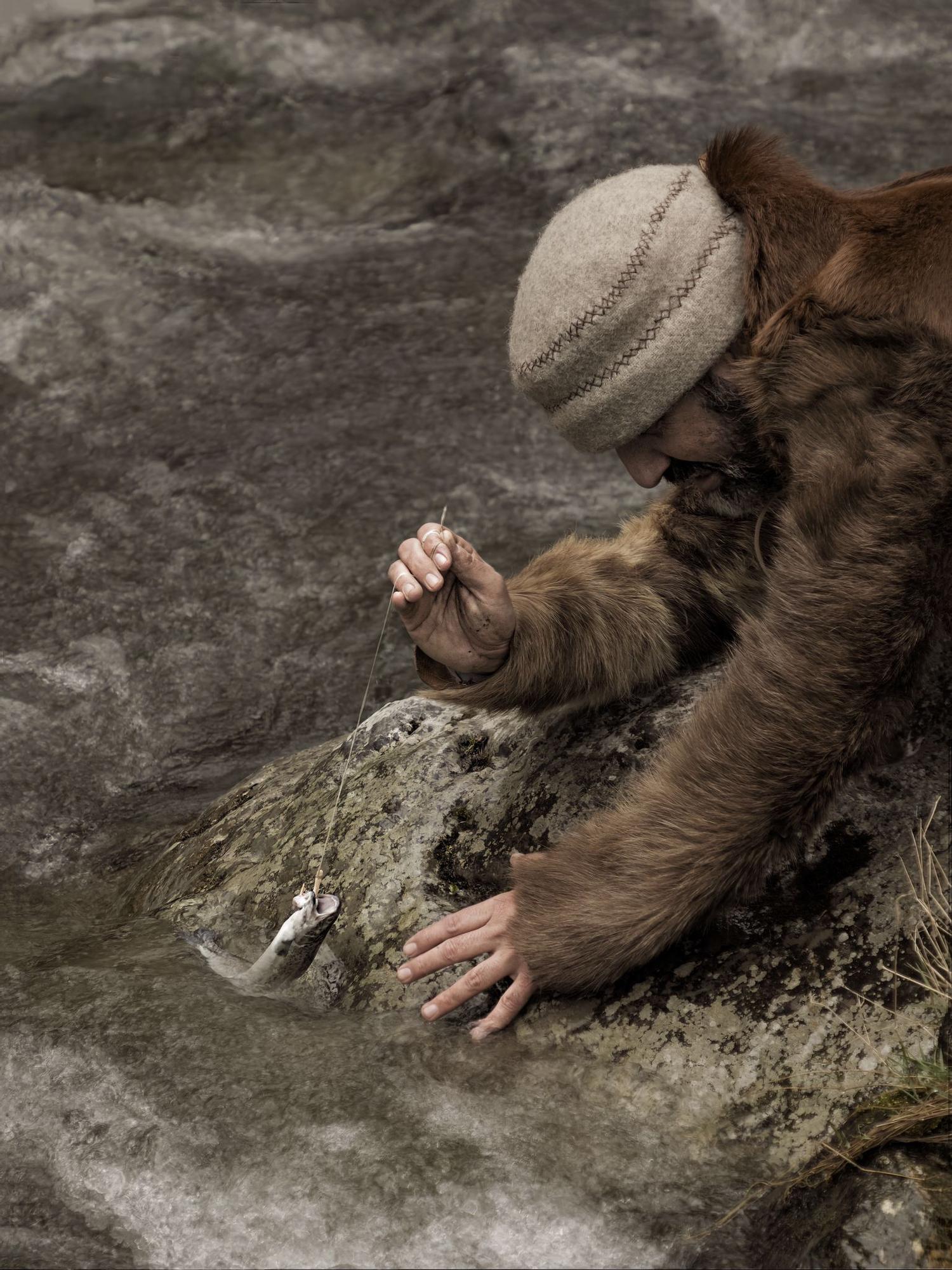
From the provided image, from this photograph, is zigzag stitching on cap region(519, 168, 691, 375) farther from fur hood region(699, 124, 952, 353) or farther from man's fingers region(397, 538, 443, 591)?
man's fingers region(397, 538, 443, 591)

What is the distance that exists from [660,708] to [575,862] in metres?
0.52

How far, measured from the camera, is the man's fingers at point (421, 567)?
7.16ft

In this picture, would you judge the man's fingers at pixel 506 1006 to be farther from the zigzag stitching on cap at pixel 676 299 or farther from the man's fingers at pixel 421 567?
the zigzag stitching on cap at pixel 676 299

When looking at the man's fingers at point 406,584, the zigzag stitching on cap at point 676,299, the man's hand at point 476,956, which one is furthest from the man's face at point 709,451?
the man's hand at point 476,956

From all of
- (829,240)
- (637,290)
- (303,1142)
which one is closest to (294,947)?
(303,1142)

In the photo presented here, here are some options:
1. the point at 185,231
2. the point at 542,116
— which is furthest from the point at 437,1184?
the point at 542,116

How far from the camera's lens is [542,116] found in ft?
17.2

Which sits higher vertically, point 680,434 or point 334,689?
point 680,434

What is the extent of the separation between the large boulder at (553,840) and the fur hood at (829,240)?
62 centimetres

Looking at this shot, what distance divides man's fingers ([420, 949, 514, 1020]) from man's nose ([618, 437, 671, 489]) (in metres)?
0.82

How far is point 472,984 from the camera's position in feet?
7.06

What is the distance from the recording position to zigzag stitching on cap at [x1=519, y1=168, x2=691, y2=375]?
7.14ft

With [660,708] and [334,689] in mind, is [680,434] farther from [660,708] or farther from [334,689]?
[334,689]

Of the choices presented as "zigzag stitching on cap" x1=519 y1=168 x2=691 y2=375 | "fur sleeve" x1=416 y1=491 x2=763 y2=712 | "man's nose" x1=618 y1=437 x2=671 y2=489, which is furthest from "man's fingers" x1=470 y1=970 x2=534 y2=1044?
"zigzag stitching on cap" x1=519 y1=168 x2=691 y2=375
